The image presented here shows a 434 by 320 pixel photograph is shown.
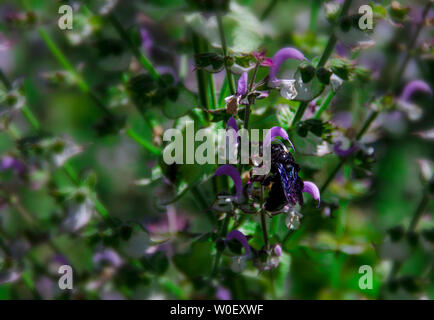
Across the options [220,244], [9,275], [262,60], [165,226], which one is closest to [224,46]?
[262,60]

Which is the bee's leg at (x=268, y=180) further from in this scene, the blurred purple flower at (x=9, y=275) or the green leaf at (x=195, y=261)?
the blurred purple flower at (x=9, y=275)

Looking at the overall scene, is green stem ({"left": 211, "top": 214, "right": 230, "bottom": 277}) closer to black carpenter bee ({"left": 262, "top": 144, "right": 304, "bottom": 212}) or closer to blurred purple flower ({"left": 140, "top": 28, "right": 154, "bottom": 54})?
black carpenter bee ({"left": 262, "top": 144, "right": 304, "bottom": 212})

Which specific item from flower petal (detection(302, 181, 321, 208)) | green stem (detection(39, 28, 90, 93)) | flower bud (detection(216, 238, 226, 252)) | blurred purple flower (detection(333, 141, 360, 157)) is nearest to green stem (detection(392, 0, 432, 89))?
blurred purple flower (detection(333, 141, 360, 157))

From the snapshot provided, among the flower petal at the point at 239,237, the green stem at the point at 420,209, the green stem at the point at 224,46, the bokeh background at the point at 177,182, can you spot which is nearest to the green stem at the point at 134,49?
the bokeh background at the point at 177,182

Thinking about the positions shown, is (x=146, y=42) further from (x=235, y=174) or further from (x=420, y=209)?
(x=420, y=209)

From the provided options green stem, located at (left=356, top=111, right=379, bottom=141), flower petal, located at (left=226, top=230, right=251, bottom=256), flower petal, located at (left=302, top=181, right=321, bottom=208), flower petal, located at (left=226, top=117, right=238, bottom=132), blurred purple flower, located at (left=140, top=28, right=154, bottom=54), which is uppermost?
blurred purple flower, located at (left=140, top=28, right=154, bottom=54)

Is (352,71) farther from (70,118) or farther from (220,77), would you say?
(70,118)

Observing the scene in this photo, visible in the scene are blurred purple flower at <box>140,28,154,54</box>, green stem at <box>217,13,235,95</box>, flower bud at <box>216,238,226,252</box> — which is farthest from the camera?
blurred purple flower at <box>140,28,154,54</box>
